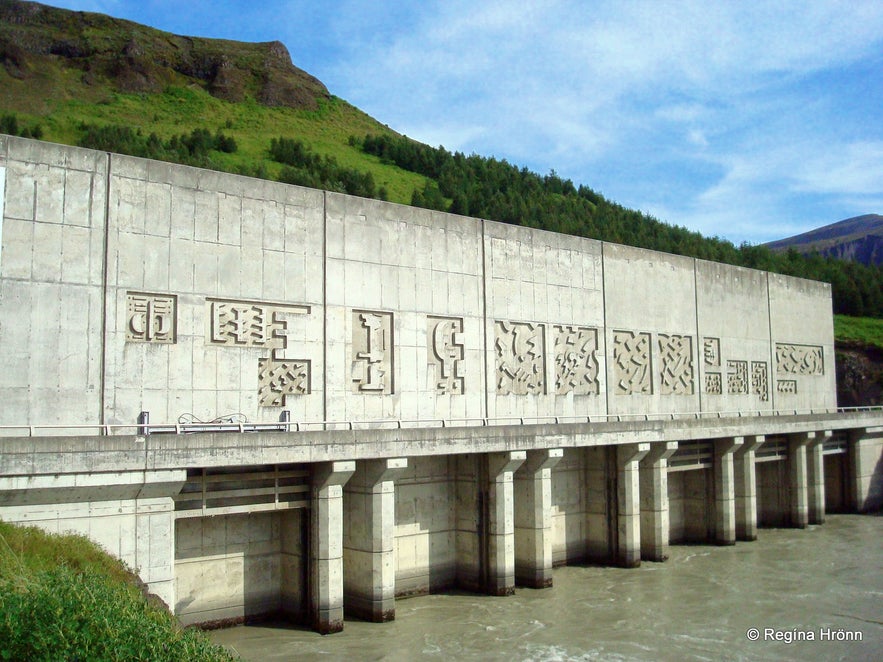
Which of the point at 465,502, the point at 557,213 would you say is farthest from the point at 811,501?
the point at 557,213

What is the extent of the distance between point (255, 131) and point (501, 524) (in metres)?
76.6

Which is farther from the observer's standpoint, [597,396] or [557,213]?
[557,213]

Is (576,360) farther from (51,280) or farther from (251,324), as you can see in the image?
(51,280)

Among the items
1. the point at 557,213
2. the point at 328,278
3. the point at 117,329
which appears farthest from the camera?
the point at 557,213

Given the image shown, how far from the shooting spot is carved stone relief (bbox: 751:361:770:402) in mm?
38844

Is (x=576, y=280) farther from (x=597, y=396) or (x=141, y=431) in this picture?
(x=141, y=431)

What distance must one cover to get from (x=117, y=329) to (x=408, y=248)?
373 inches

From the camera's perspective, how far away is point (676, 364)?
34781mm

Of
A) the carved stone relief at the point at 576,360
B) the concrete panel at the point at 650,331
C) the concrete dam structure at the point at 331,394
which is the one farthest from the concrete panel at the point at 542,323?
the concrete panel at the point at 650,331

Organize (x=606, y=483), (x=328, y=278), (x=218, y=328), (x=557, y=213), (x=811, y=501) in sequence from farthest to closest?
(x=557, y=213) < (x=811, y=501) < (x=606, y=483) < (x=328, y=278) < (x=218, y=328)

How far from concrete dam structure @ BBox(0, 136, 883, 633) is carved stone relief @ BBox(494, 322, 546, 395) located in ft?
0.32

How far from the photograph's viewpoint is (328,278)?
2373 cm

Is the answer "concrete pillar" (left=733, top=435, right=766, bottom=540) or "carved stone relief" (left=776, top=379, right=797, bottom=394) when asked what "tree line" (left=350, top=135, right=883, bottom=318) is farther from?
"concrete pillar" (left=733, top=435, right=766, bottom=540)

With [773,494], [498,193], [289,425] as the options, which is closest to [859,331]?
[498,193]
